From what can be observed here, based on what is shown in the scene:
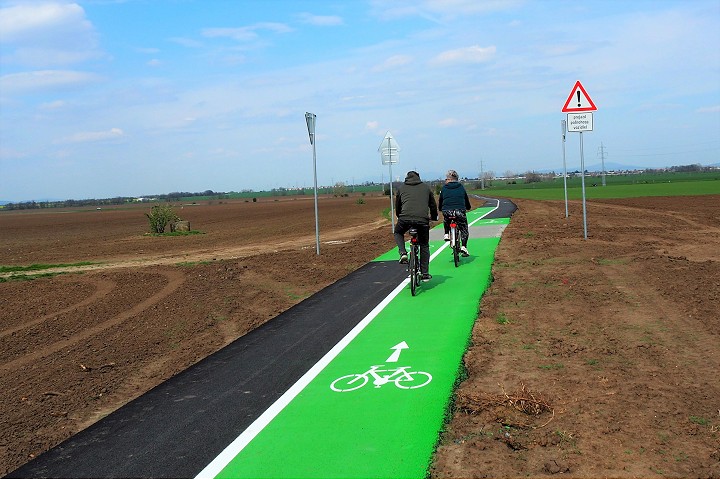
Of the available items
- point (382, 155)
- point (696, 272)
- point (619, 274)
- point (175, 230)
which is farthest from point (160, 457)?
point (175, 230)

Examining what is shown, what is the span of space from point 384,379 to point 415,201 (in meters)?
5.01

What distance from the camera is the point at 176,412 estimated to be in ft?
18.5

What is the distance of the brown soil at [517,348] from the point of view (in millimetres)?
4426

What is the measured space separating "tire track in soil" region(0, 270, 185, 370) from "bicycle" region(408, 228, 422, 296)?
15.0ft

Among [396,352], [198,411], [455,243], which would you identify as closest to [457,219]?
[455,243]

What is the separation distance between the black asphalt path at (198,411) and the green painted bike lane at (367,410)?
203 millimetres

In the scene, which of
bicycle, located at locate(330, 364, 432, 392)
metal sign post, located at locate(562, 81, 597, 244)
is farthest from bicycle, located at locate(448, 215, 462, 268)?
bicycle, located at locate(330, 364, 432, 392)

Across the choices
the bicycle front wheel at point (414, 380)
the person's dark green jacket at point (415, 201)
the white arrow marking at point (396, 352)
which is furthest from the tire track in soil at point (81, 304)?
the bicycle front wheel at point (414, 380)

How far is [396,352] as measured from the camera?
7.13 metres

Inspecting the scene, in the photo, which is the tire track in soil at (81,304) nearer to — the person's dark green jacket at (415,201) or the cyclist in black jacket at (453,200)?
the person's dark green jacket at (415,201)

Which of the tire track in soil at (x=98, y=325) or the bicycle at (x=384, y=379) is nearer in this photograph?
the bicycle at (x=384, y=379)

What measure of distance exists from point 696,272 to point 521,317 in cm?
445

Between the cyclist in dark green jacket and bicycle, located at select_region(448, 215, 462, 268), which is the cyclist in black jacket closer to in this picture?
bicycle, located at select_region(448, 215, 462, 268)

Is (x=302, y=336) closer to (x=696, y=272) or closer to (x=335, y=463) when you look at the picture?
(x=335, y=463)
